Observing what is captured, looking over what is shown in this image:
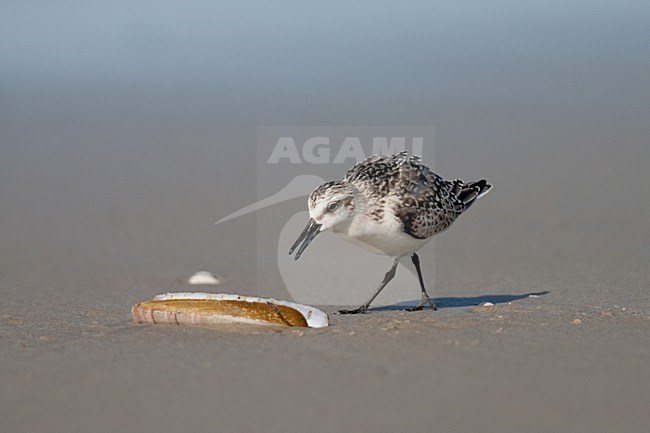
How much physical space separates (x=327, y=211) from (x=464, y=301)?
157 centimetres

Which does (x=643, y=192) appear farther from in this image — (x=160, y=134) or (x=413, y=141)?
(x=160, y=134)

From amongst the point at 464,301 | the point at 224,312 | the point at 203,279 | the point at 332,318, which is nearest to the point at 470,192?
the point at 464,301

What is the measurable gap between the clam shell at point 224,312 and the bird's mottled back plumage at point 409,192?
3.80 feet

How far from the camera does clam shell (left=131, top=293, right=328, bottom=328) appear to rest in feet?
19.4

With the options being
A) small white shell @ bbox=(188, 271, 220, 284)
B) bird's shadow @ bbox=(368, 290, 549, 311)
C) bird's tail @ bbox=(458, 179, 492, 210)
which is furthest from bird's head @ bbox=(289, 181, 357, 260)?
small white shell @ bbox=(188, 271, 220, 284)

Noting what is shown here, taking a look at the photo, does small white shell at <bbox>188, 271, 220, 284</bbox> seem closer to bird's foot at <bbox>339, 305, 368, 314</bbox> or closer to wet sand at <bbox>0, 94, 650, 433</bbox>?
wet sand at <bbox>0, 94, 650, 433</bbox>

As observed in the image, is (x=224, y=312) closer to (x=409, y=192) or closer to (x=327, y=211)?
(x=327, y=211)

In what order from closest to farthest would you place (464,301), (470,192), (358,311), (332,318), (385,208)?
(332,318) → (385,208) → (358,311) → (464,301) → (470,192)

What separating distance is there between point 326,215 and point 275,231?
3251 millimetres

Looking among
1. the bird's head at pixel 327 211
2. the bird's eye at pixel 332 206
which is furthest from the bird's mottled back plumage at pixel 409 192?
the bird's eye at pixel 332 206

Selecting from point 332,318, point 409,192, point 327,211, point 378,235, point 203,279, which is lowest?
point 332,318

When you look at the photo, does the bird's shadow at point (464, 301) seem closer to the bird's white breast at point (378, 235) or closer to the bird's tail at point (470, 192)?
the bird's white breast at point (378, 235)

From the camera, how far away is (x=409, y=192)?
710 centimetres

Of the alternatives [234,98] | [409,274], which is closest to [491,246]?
[409,274]
